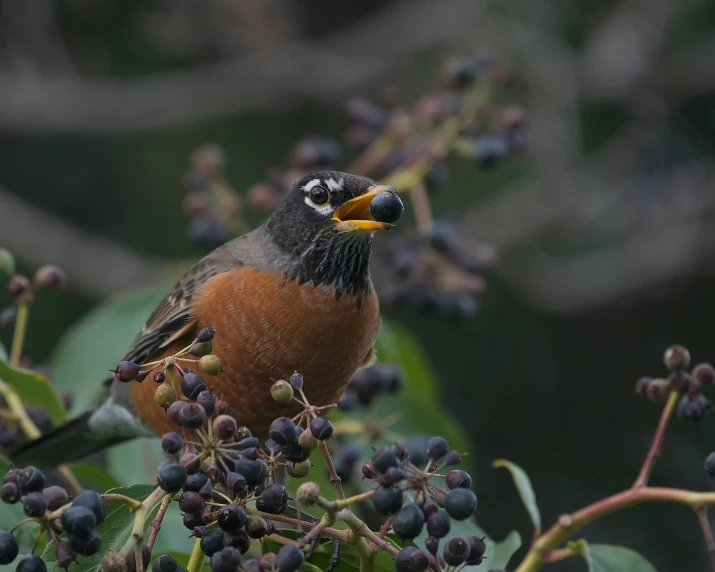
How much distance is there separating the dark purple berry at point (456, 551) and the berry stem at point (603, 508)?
0.30 metres

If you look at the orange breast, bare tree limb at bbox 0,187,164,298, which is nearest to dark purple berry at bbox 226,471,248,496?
the orange breast

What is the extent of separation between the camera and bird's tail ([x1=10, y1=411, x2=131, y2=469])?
276 centimetres

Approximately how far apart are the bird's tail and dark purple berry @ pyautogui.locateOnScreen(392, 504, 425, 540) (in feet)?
4.33

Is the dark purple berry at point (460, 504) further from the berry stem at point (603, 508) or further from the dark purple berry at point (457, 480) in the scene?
the berry stem at point (603, 508)

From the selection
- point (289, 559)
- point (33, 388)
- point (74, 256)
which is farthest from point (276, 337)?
point (74, 256)

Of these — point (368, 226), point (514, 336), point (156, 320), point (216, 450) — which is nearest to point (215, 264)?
point (156, 320)

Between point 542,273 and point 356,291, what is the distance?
12.8 feet

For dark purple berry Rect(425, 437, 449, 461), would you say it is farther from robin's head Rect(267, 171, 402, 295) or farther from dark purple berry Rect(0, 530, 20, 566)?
robin's head Rect(267, 171, 402, 295)

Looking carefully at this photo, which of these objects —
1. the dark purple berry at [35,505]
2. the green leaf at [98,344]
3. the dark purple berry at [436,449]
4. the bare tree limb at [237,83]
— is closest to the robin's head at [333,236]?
the green leaf at [98,344]

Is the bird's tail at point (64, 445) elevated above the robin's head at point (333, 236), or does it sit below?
below

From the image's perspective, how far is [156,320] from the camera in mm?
3066

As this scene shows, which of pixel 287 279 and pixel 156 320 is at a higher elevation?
pixel 287 279

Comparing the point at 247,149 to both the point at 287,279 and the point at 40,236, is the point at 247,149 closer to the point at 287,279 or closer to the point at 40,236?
the point at 40,236

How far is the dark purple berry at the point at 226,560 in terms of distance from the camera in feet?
5.31
